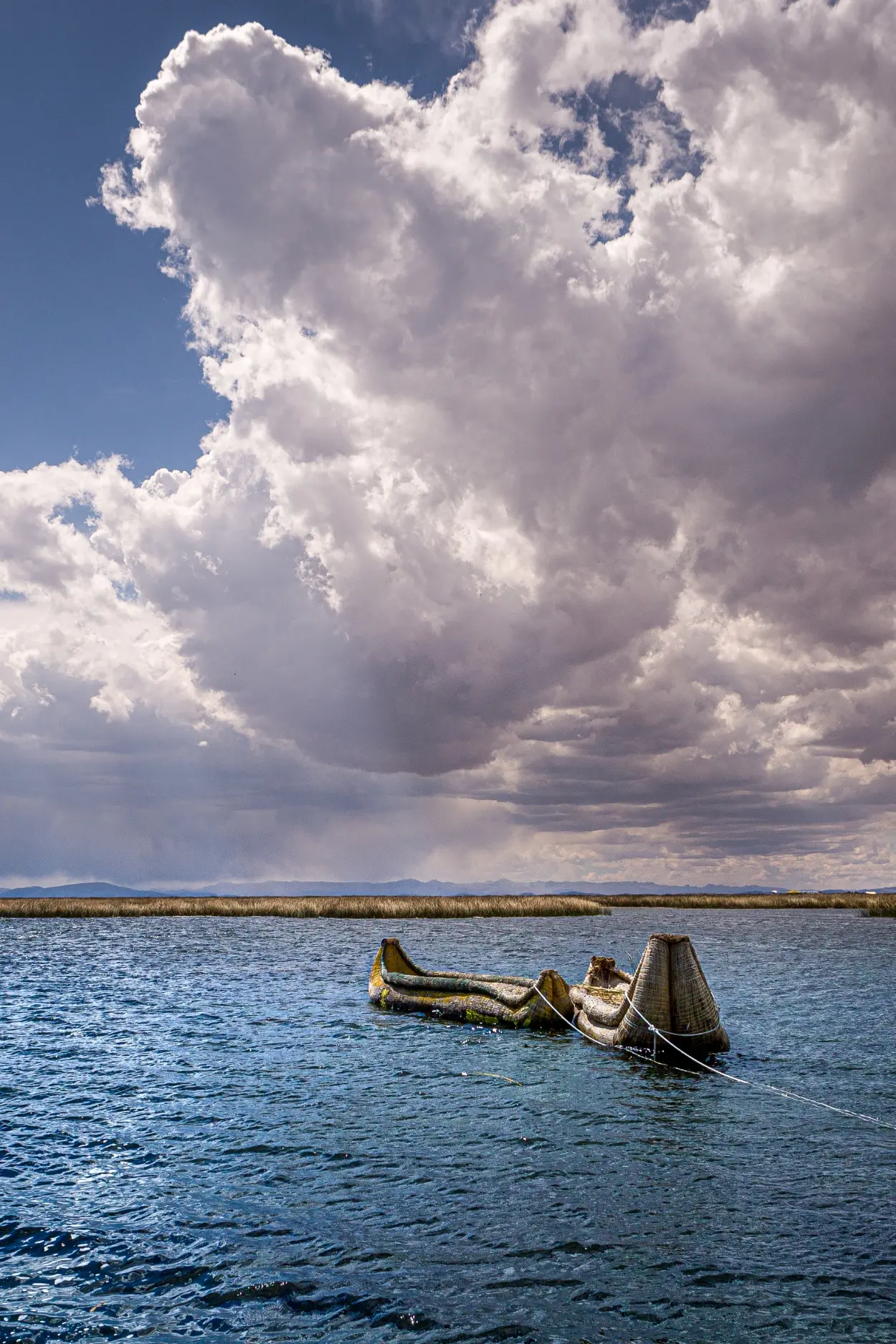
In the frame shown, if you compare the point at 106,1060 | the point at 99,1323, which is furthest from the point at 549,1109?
the point at 106,1060

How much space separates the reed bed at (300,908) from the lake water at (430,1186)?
55.8 metres

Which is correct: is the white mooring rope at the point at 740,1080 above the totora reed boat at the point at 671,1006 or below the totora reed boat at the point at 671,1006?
below

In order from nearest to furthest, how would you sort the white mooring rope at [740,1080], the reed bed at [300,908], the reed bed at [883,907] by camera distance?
1. the white mooring rope at [740,1080]
2. the reed bed at [300,908]
3. the reed bed at [883,907]

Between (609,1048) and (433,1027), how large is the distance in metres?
5.78

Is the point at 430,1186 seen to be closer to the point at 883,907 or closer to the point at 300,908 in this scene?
the point at 300,908

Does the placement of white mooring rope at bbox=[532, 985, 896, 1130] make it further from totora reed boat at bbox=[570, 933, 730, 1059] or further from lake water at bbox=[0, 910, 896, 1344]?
lake water at bbox=[0, 910, 896, 1344]

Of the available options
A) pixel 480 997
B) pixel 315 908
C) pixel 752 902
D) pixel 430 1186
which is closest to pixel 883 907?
pixel 752 902

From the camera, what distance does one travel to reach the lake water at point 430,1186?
8328 mm

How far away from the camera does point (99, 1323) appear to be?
8133 millimetres

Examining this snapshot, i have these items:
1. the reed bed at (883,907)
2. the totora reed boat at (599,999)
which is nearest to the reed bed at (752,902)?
the reed bed at (883,907)

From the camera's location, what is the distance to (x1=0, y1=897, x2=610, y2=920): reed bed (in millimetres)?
80750

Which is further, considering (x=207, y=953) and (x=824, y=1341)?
(x=207, y=953)

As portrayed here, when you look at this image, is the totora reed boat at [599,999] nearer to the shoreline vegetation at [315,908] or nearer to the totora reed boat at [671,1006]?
the totora reed boat at [671,1006]

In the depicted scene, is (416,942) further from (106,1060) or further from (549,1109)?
(549,1109)
